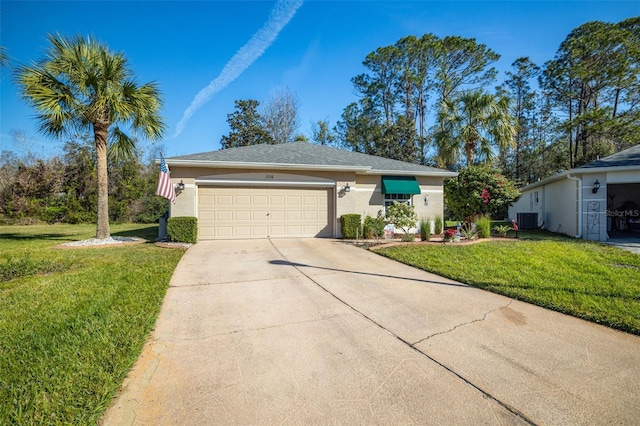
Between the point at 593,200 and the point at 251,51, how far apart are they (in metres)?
17.3

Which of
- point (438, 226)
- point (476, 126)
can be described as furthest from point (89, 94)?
point (476, 126)

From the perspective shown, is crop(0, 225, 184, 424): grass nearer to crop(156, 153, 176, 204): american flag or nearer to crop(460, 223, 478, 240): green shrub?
crop(156, 153, 176, 204): american flag

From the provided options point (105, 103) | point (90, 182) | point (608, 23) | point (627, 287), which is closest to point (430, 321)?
point (627, 287)

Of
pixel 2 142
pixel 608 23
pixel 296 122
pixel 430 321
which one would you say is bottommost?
pixel 430 321

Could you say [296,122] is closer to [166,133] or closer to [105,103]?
[166,133]

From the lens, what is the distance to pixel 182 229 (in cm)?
1004

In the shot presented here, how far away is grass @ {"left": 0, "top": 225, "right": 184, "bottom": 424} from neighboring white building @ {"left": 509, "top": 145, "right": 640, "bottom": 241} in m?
14.8

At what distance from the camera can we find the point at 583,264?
6648mm

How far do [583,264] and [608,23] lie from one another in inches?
980

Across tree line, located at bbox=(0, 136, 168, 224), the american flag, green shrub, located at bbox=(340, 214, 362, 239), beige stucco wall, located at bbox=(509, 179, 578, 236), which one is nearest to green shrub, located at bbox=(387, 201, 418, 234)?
green shrub, located at bbox=(340, 214, 362, 239)

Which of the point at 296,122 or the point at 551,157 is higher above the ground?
the point at 296,122

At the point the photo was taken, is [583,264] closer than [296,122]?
Yes

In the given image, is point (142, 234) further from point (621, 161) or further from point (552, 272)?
point (621, 161)

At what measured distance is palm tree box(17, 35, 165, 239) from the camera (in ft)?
30.3
